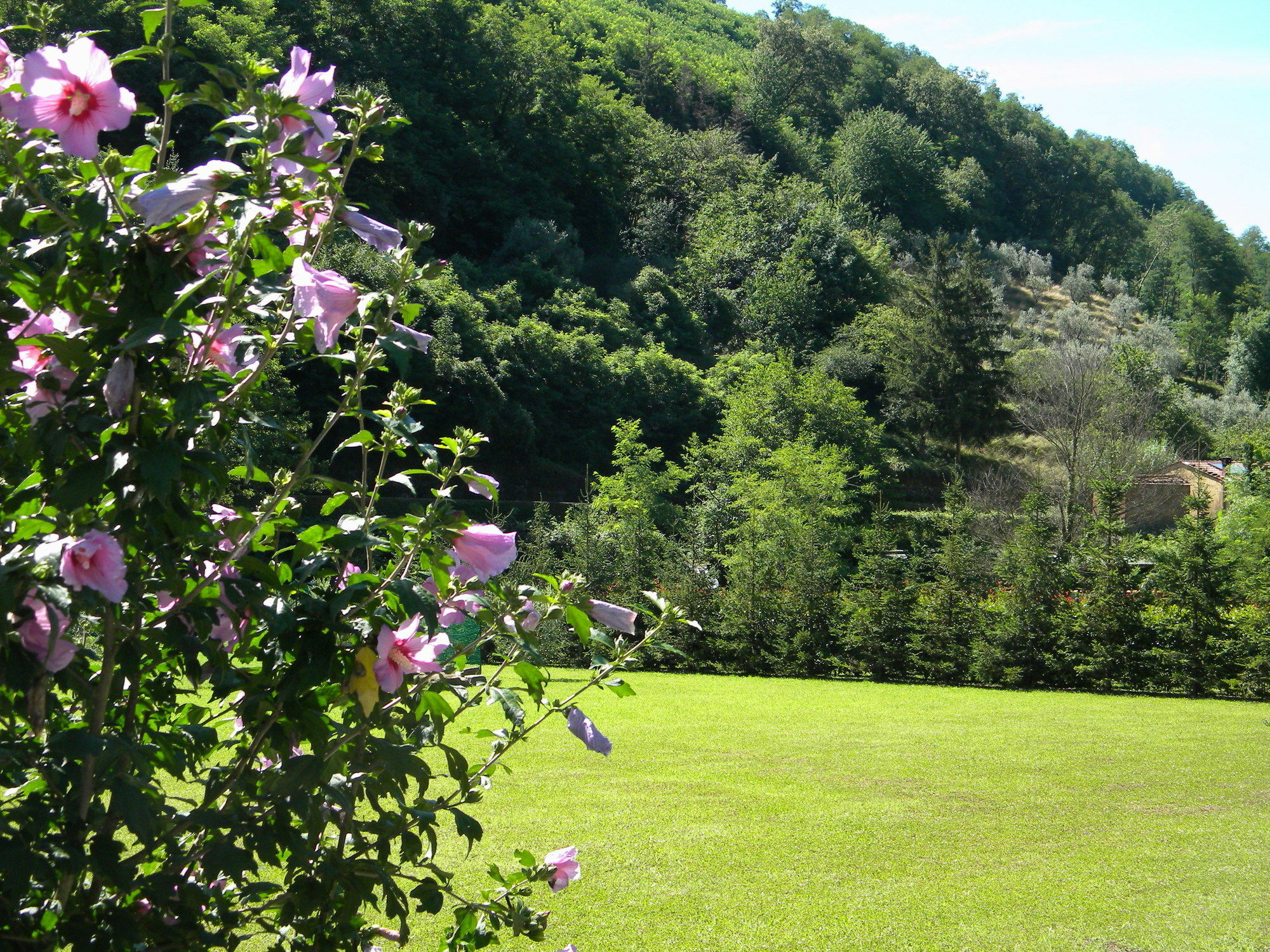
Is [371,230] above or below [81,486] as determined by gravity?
above

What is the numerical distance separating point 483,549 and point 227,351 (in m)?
0.47

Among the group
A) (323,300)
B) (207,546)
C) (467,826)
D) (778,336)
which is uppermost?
(778,336)

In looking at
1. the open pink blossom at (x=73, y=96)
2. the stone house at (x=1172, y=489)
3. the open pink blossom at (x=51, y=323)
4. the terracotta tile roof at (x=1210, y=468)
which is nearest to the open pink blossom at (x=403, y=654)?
the open pink blossom at (x=51, y=323)

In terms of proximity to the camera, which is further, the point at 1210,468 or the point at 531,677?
the point at 1210,468

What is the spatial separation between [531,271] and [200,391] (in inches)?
1431

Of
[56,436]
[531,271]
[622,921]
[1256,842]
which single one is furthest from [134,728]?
[531,271]

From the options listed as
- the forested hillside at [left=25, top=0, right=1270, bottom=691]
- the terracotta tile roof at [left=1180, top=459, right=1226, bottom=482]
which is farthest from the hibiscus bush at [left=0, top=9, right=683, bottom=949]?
the terracotta tile roof at [left=1180, top=459, right=1226, bottom=482]

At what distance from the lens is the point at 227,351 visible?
4.77ft

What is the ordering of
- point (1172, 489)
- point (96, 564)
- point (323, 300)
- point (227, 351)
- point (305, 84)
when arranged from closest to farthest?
point (96, 564), point (323, 300), point (305, 84), point (227, 351), point (1172, 489)

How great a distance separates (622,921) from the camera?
380 cm

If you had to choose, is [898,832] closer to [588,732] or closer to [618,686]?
[618,686]

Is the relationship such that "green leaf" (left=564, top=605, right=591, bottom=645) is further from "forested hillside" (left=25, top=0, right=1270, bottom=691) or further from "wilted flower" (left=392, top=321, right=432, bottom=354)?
"forested hillside" (left=25, top=0, right=1270, bottom=691)

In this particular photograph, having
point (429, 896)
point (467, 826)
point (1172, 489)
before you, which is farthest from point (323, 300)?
point (1172, 489)

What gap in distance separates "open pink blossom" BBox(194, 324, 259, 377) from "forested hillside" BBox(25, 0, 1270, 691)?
45 cm
